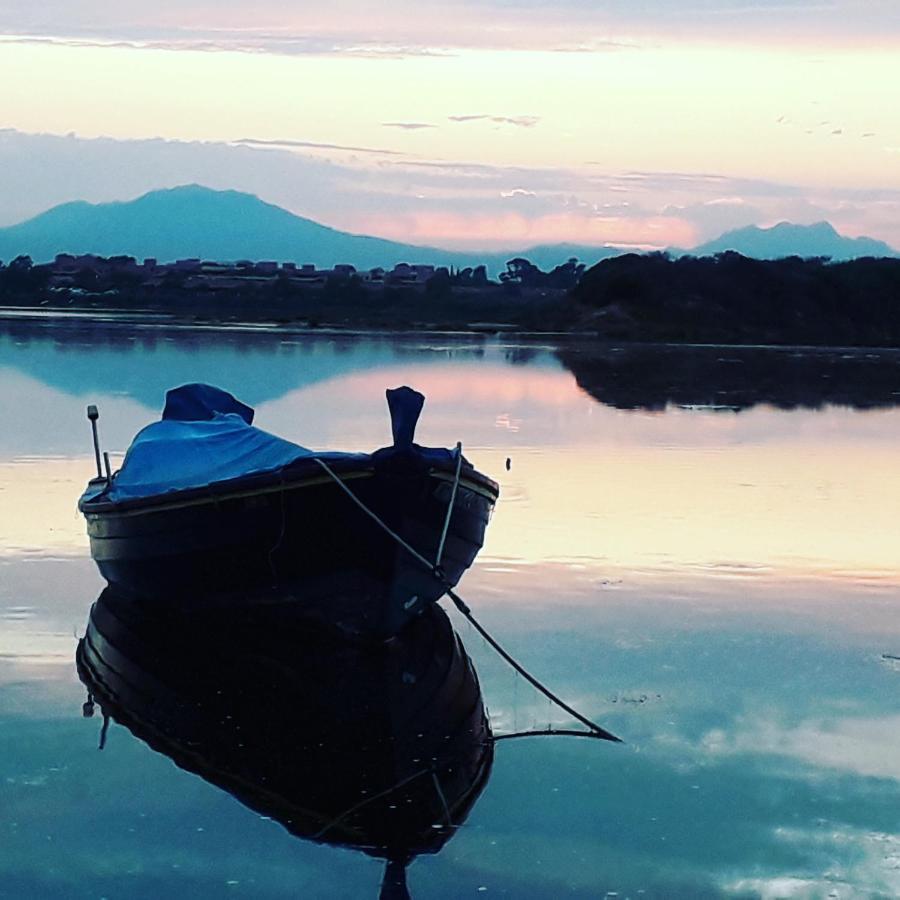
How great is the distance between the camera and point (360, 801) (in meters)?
8.38

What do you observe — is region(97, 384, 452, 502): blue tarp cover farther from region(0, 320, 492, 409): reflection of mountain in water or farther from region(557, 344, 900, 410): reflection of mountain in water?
region(557, 344, 900, 410): reflection of mountain in water

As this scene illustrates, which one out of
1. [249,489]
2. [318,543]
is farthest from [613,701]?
[249,489]

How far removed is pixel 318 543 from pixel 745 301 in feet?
270

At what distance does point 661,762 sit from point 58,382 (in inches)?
1141

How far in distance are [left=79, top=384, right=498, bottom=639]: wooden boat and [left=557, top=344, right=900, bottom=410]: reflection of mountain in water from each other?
21.5 metres

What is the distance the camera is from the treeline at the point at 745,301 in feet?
284

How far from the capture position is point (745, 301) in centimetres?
9150

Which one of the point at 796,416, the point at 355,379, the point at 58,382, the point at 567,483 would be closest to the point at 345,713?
the point at 567,483

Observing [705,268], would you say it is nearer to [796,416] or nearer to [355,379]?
[355,379]

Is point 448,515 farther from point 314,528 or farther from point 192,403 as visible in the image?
point 192,403

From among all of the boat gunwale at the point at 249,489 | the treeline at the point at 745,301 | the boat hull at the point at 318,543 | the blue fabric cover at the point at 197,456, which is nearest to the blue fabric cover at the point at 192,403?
the blue fabric cover at the point at 197,456

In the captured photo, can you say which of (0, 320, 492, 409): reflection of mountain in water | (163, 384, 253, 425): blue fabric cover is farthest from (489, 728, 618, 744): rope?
(0, 320, 492, 409): reflection of mountain in water

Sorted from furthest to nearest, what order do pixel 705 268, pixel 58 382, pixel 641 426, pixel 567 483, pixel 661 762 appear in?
pixel 705 268
pixel 58 382
pixel 641 426
pixel 567 483
pixel 661 762

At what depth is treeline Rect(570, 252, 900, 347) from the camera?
8650 centimetres
